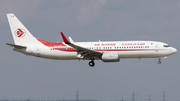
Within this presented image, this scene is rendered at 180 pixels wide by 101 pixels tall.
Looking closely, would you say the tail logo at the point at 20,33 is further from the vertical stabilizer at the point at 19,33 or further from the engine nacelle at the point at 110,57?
the engine nacelle at the point at 110,57

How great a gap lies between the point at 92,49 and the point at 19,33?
1761 centimetres

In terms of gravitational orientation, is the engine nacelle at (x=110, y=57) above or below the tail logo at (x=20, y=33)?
below

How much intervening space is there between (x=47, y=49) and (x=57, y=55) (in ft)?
8.45

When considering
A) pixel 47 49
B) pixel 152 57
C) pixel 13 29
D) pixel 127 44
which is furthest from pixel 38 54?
pixel 152 57

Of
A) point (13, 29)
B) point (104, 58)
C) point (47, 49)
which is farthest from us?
point (13, 29)

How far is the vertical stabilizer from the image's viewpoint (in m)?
70.7

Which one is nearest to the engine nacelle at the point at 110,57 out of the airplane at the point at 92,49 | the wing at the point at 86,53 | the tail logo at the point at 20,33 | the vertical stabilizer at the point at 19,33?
the airplane at the point at 92,49

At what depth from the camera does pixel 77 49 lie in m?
63.5

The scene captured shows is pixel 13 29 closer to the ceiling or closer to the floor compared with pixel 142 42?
closer to the ceiling

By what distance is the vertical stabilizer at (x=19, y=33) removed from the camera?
70688 millimetres

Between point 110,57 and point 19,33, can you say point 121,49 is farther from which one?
point 19,33

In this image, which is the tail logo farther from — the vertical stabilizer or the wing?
the wing

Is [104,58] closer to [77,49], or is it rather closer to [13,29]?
[77,49]

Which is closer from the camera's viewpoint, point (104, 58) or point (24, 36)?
point (104, 58)
